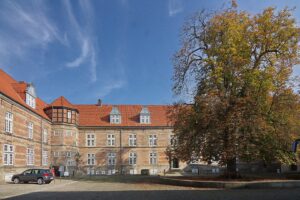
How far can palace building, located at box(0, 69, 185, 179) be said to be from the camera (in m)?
41.8

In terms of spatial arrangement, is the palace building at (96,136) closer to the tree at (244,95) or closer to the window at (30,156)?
the window at (30,156)

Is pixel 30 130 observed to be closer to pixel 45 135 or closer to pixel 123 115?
pixel 45 135

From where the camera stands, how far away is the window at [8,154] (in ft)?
102

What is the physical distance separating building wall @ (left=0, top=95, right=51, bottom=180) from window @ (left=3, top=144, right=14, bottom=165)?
334 mm

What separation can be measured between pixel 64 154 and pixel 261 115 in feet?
94.0

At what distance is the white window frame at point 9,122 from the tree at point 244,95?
50.8 ft

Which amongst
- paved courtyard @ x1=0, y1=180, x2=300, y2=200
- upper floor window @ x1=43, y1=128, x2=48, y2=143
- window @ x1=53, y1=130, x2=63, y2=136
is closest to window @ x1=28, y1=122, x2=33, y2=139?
upper floor window @ x1=43, y1=128, x2=48, y2=143

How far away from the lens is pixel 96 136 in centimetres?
5259

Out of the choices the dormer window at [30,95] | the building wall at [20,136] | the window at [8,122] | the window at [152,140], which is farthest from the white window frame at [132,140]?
the window at [8,122]

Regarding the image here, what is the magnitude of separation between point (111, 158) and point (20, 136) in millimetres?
19610

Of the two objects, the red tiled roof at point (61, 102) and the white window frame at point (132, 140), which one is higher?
the red tiled roof at point (61, 102)

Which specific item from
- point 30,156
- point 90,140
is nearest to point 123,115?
point 90,140

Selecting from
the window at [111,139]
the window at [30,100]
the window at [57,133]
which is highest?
the window at [30,100]

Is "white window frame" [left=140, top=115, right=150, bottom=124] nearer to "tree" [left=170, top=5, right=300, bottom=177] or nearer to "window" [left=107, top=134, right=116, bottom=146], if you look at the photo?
"window" [left=107, top=134, right=116, bottom=146]
